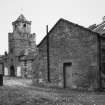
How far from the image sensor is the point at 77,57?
15.6 meters

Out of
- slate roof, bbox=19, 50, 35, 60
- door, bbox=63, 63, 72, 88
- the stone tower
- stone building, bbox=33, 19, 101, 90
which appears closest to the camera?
stone building, bbox=33, 19, 101, 90

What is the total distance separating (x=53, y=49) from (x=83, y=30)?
4098 millimetres

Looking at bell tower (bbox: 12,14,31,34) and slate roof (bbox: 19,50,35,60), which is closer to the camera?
slate roof (bbox: 19,50,35,60)

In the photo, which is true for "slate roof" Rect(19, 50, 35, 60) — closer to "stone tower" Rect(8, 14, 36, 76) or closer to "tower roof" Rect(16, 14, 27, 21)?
"stone tower" Rect(8, 14, 36, 76)

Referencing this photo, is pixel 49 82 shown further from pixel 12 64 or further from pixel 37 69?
pixel 12 64

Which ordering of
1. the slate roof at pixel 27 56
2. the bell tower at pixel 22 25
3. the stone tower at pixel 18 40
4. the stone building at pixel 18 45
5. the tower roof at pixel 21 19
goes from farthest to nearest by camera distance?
the tower roof at pixel 21 19 → the bell tower at pixel 22 25 → the stone tower at pixel 18 40 → the stone building at pixel 18 45 → the slate roof at pixel 27 56

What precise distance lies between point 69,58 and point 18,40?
24.5m

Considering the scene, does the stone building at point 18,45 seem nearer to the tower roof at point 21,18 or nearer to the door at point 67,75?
the tower roof at point 21,18

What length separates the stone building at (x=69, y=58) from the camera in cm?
1441

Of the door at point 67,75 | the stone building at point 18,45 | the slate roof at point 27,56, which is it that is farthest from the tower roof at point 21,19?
the door at point 67,75

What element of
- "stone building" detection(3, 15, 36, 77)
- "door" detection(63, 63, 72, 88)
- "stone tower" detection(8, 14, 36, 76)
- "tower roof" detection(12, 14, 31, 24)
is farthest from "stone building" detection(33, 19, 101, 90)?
"tower roof" detection(12, 14, 31, 24)

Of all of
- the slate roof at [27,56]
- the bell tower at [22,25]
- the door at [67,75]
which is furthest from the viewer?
the bell tower at [22,25]

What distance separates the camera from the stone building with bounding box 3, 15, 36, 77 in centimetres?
3647

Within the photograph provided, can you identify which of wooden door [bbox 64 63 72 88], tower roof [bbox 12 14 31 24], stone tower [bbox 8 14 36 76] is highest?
tower roof [bbox 12 14 31 24]
